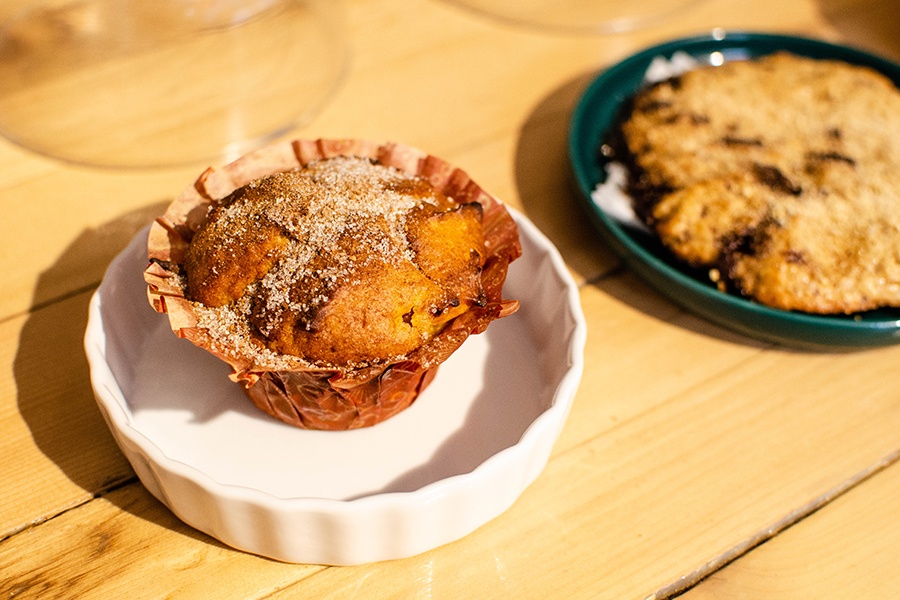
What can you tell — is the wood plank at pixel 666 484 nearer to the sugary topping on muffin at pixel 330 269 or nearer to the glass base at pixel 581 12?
the sugary topping on muffin at pixel 330 269

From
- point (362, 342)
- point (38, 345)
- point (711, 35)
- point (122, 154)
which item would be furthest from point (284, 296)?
point (711, 35)

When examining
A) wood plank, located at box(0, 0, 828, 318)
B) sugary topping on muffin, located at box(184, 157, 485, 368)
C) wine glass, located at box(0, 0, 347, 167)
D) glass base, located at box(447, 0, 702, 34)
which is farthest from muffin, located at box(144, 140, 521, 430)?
glass base, located at box(447, 0, 702, 34)

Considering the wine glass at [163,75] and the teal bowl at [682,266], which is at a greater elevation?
the wine glass at [163,75]

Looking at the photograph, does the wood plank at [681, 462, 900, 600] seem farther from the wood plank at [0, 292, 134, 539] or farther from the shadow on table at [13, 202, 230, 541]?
the wood plank at [0, 292, 134, 539]

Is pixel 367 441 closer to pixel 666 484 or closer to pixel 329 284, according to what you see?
pixel 329 284

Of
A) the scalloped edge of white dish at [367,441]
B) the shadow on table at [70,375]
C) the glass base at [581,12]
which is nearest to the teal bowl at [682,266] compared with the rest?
the scalloped edge of white dish at [367,441]

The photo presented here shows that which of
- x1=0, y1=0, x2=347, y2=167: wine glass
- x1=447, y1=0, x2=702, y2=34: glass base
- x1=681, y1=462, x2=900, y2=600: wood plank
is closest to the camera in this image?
x1=681, y1=462, x2=900, y2=600: wood plank

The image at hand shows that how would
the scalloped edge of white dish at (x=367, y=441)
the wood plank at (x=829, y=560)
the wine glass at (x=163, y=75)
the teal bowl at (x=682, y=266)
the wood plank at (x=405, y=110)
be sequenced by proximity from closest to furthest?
the scalloped edge of white dish at (x=367, y=441) < the wood plank at (x=829, y=560) < the teal bowl at (x=682, y=266) < the wood plank at (x=405, y=110) < the wine glass at (x=163, y=75)

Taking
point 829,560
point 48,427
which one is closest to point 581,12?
point 829,560
